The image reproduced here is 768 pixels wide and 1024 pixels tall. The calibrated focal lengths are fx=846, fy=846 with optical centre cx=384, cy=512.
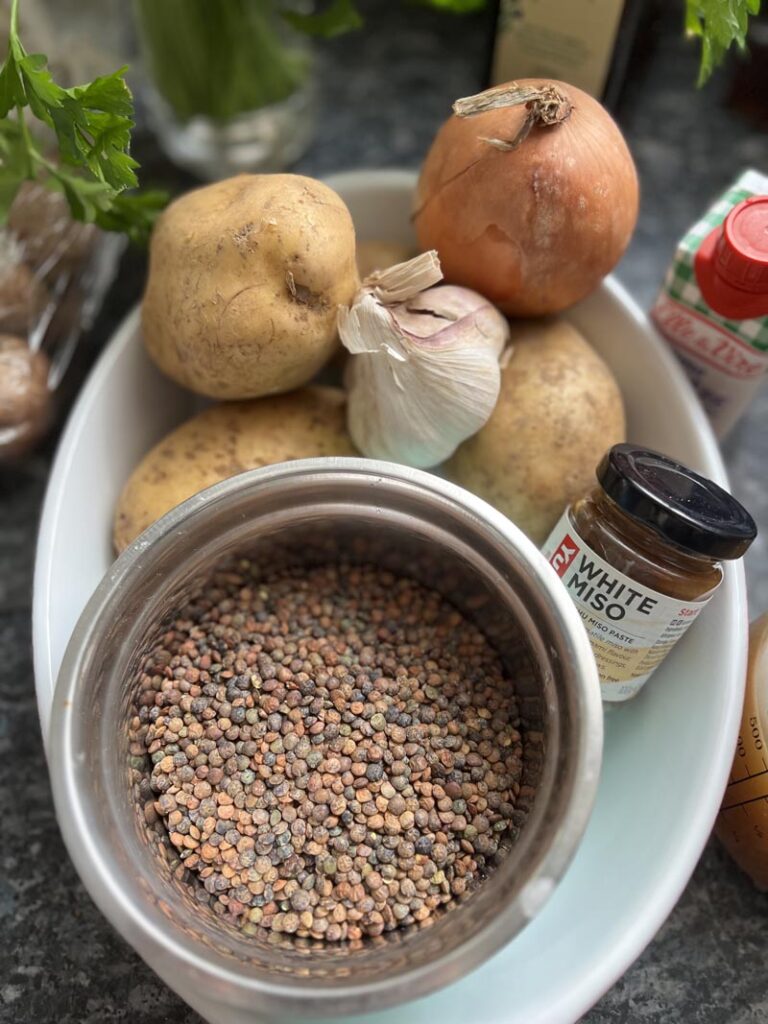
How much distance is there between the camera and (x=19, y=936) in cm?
70

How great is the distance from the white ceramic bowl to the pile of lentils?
0.07 meters

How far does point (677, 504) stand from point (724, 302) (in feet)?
0.70

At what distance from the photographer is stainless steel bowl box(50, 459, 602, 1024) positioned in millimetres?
526

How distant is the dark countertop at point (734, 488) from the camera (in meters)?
0.67

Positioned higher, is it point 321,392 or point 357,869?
point 321,392

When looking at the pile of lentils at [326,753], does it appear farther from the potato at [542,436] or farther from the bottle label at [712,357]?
the bottle label at [712,357]

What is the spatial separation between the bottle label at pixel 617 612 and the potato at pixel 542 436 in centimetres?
5

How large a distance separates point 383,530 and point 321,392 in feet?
0.55

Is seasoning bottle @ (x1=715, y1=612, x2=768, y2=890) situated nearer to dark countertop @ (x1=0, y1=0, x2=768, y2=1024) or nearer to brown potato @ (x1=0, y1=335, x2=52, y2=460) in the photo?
dark countertop @ (x1=0, y1=0, x2=768, y2=1024)

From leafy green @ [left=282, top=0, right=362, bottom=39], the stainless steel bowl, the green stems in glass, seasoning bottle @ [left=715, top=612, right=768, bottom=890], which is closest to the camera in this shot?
the stainless steel bowl

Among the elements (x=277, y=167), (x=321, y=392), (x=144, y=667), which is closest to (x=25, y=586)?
(x=144, y=667)

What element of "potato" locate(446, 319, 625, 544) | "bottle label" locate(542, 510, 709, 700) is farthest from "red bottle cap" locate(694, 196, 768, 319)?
"bottle label" locate(542, 510, 709, 700)

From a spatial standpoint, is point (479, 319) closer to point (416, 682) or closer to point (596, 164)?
point (596, 164)

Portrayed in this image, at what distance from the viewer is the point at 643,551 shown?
0.61 m
